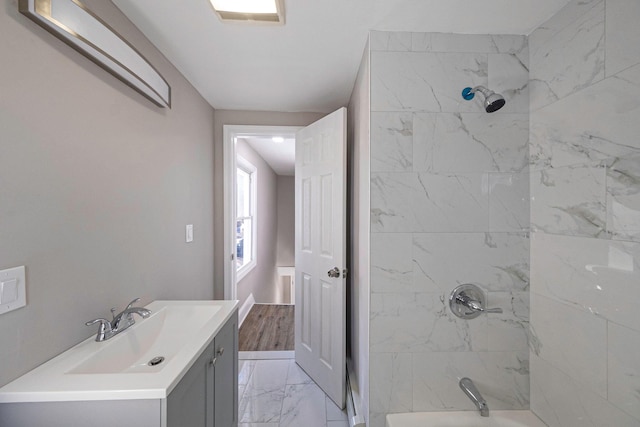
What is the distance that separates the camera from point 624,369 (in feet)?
2.89

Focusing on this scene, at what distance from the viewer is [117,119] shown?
3.62 ft

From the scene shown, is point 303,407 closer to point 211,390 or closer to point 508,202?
point 211,390

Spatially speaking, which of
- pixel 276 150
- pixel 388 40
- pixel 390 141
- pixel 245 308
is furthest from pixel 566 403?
pixel 276 150

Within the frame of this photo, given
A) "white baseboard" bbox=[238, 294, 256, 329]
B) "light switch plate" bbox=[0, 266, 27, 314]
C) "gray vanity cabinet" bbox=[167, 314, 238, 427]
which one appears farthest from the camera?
"white baseboard" bbox=[238, 294, 256, 329]

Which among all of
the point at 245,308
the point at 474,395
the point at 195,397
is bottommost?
the point at 245,308

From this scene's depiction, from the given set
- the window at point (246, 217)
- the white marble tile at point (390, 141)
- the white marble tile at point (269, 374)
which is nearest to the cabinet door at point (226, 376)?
the white marble tile at point (269, 374)

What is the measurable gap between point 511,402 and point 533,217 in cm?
96

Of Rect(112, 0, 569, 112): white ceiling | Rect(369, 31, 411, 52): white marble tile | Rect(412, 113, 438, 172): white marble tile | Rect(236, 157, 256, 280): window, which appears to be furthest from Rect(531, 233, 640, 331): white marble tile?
Rect(236, 157, 256, 280): window

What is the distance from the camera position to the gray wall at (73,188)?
0.73 metres

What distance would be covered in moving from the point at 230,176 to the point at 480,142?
6.30 ft

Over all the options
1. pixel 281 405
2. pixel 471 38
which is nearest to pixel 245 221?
pixel 281 405

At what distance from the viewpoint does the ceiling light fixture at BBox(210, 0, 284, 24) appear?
43.1 inches

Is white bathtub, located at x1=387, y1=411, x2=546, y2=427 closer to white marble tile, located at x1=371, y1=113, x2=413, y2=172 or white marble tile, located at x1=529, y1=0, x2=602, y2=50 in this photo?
white marble tile, located at x1=371, y1=113, x2=413, y2=172

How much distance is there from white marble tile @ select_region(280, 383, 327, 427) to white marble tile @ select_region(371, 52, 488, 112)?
2.00 meters
